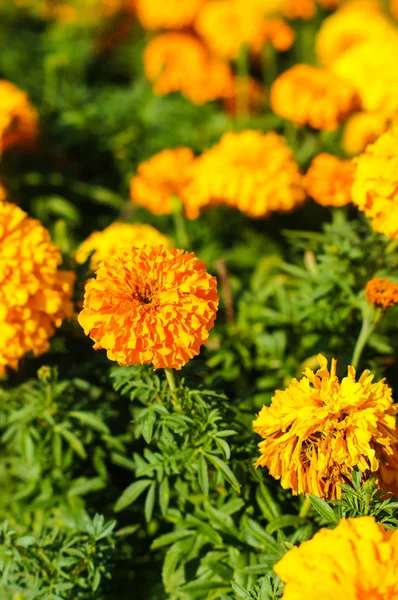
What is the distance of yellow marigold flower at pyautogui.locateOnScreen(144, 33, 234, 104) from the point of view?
12.7ft

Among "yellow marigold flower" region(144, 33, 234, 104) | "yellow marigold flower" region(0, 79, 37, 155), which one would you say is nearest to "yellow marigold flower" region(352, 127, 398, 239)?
"yellow marigold flower" region(0, 79, 37, 155)

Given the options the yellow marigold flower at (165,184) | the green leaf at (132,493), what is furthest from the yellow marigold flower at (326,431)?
the yellow marigold flower at (165,184)

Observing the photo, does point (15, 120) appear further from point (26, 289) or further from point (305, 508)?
point (305, 508)

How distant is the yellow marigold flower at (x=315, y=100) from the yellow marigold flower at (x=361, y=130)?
0.19 m

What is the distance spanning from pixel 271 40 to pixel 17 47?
1.64m

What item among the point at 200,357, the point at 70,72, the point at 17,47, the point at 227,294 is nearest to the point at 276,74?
the point at 70,72

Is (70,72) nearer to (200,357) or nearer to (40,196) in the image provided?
(40,196)

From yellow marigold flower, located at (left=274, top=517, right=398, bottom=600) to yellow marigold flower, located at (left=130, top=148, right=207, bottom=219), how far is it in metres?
1.80

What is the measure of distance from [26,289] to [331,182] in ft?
3.77

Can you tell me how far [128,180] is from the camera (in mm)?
3662

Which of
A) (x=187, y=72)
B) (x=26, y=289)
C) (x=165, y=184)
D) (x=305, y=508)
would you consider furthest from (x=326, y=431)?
(x=187, y=72)

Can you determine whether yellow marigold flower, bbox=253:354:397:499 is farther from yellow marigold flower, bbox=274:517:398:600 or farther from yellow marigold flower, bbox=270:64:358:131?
yellow marigold flower, bbox=270:64:358:131

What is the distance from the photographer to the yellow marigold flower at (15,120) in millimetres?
3141

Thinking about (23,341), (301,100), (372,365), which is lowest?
(372,365)
